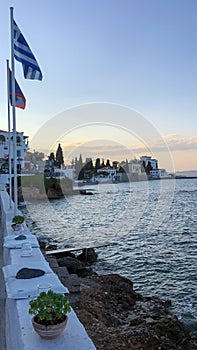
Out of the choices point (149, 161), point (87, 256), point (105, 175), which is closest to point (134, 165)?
point (105, 175)

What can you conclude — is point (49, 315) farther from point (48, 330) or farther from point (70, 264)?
point (70, 264)

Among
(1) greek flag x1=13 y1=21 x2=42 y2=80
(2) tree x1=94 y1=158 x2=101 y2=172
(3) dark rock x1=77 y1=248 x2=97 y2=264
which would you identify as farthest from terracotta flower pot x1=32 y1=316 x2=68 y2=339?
(2) tree x1=94 y1=158 x2=101 y2=172

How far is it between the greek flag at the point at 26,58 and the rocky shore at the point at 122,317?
4.94 m

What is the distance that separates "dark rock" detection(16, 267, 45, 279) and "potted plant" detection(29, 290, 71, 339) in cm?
127

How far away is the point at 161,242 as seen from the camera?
17922 mm

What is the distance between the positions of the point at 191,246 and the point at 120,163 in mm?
99977

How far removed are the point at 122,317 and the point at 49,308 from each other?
4989 mm

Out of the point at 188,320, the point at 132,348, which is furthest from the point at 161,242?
the point at 132,348

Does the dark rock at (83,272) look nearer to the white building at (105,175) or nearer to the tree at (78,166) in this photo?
the tree at (78,166)

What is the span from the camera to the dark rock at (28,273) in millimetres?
4083

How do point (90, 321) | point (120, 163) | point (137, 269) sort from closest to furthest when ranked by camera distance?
1. point (90, 321)
2. point (137, 269)
3. point (120, 163)

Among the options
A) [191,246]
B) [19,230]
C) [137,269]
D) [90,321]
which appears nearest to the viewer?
[90,321]

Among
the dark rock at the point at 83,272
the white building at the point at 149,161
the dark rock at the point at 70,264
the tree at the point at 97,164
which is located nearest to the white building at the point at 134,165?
the white building at the point at 149,161

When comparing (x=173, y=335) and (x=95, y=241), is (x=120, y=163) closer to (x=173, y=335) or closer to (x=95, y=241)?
(x=95, y=241)
